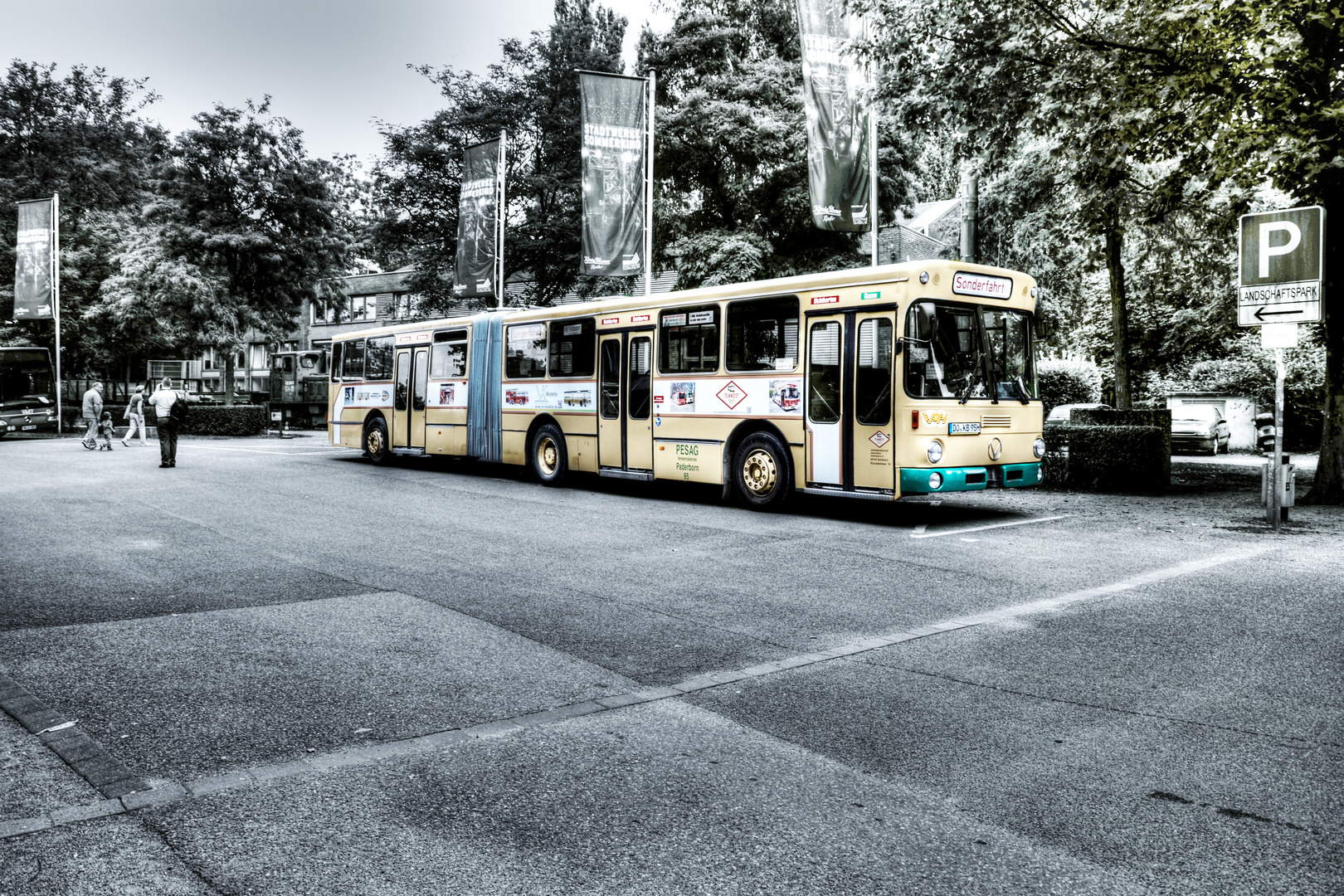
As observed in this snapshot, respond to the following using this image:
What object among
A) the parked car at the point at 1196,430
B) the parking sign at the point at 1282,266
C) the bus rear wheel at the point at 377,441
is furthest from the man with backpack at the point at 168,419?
the parked car at the point at 1196,430

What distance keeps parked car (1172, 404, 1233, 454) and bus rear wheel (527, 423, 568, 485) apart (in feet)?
56.3

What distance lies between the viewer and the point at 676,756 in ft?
14.4

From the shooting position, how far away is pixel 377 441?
880 inches

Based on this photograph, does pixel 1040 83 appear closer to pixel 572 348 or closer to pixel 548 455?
pixel 572 348

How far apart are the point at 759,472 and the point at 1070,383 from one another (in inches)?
957

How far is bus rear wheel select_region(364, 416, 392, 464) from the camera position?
2209cm

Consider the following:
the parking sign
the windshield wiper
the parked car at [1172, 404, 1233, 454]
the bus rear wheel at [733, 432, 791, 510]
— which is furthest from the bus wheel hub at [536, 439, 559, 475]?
the parked car at [1172, 404, 1233, 454]

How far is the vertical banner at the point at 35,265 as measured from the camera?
33938mm

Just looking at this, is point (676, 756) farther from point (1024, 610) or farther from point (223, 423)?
point (223, 423)

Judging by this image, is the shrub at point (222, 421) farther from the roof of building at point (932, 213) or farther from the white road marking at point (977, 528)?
the roof of building at point (932, 213)

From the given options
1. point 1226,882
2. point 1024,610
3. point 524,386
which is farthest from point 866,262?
point 1226,882

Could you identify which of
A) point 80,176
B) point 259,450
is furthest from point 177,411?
point 80,176

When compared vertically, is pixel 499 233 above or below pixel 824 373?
above

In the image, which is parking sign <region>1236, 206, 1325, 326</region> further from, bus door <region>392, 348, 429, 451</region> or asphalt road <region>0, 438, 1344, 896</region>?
bus door <region>392, 348, 429, 451</region>
